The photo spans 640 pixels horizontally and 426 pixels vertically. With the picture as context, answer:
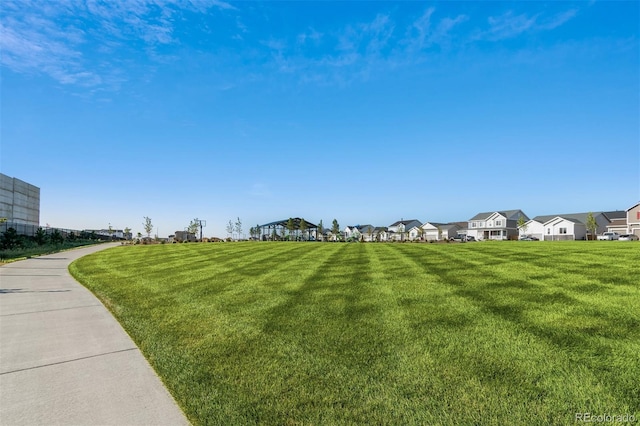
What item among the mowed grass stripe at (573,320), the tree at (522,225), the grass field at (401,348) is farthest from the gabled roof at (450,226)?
the mowed grass stripe at (573,320)

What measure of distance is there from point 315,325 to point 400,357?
5.68 ft

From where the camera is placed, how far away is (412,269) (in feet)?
35.8

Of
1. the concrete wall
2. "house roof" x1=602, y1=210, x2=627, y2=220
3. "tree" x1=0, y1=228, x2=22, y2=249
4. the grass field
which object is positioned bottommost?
the grass field

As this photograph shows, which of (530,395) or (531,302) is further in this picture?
(531,302)

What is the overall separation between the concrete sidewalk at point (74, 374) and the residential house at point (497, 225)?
80.5 m

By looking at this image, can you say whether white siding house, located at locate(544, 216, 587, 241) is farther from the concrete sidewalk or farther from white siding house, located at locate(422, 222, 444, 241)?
the concrete sidewalk

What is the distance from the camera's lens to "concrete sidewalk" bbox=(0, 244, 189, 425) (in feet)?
10.8

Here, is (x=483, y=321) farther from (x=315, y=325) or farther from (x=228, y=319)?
(x=228, y=319)

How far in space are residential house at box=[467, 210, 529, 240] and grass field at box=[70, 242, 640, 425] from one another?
74.3 metres

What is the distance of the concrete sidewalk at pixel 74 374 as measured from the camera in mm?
3301

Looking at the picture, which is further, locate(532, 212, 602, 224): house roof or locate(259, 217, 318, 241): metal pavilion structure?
locate(532, 212, 602, 224): house roof

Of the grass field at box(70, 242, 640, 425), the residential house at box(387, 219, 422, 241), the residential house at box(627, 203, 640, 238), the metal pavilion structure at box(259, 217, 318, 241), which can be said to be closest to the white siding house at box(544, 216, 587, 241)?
the residential house at box(627, 203, 640, 238)

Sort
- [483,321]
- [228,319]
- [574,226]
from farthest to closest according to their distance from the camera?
[574,226]
[228,319]
[483,321]

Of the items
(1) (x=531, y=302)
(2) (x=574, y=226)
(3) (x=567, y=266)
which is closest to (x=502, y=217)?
(2) (x=574, y=226)
